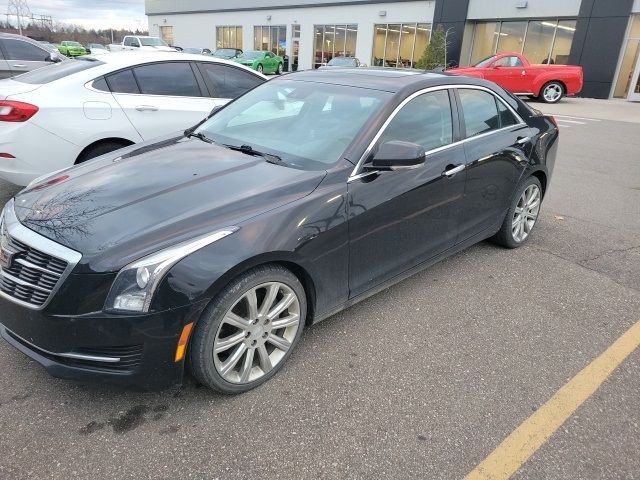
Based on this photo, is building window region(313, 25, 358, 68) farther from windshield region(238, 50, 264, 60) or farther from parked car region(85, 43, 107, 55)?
parked car region(85, 43, 107, 55)

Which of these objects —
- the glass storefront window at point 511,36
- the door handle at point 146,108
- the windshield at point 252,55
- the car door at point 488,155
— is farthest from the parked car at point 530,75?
the door handle at point 146,108

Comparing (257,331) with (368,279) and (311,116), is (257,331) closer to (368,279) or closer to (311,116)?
(368,279)

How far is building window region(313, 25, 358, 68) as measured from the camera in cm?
3145

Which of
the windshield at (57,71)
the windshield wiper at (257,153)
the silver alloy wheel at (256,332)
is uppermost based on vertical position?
the windshield at (57,71)

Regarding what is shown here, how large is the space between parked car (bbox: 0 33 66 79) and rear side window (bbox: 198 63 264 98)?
20.3ft

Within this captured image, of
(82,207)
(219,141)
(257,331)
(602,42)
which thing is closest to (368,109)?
(219,141)

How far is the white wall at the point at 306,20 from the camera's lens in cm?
2820

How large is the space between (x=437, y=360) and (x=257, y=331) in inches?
44.6

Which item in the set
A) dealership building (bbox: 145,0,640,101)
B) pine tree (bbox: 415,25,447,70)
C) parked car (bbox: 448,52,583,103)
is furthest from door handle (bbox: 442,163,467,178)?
pine tree (bbox: 415,25,447,70)

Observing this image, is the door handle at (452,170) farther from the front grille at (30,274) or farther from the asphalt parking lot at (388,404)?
the front grille at (30,274)

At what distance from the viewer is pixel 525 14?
22.8 meters

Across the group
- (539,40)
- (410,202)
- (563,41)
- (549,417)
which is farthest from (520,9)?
(549,417)

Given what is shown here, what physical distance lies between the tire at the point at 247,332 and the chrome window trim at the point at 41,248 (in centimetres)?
62

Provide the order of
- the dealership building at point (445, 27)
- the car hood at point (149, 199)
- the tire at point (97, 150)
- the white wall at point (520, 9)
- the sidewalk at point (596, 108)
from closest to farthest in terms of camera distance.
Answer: the car hood at point (149, 199) → the tire at point (97, 150) → the sidewalk at point (596, 108) → the dealership building at point (445, 27) → the white wall at point (520, 9)
